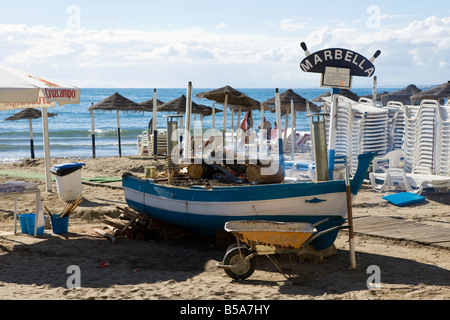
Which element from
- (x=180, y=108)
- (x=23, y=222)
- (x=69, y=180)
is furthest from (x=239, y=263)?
(x=180, y=108)

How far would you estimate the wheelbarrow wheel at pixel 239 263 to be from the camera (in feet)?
24.1

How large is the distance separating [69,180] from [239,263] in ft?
21.0

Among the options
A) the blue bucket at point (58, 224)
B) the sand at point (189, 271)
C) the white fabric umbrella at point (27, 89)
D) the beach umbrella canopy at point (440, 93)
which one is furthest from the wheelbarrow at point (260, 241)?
the beach umbrella canopy at point (440, 93)

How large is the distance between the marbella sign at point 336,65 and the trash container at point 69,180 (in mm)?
5835

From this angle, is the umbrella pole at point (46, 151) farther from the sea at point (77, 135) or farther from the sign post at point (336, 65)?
the sea at point (77, 135)

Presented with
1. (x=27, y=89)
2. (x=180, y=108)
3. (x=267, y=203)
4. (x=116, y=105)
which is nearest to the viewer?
(x=267, y=203)

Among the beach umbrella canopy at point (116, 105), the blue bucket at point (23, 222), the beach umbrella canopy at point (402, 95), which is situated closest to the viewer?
the blue bucket at point (23, 222)

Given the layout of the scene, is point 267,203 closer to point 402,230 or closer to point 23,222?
point 402,230

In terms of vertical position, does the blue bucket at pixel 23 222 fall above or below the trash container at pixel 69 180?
below

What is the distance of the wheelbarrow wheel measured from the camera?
735 cm

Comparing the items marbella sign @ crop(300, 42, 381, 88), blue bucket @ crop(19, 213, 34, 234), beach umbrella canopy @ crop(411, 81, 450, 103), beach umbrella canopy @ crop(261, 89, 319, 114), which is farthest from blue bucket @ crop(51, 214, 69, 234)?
beach umbrella canopy @ crop(411, 81, 450, 103)

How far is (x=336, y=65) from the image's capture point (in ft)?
28.9

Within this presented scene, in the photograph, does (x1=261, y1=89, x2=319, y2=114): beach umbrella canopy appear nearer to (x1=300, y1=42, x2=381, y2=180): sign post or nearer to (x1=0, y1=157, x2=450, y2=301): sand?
(x1=0, y1=157, x2=450, y2=301): sand

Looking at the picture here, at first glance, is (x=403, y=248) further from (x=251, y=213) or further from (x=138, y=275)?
(x=138, y=275)
